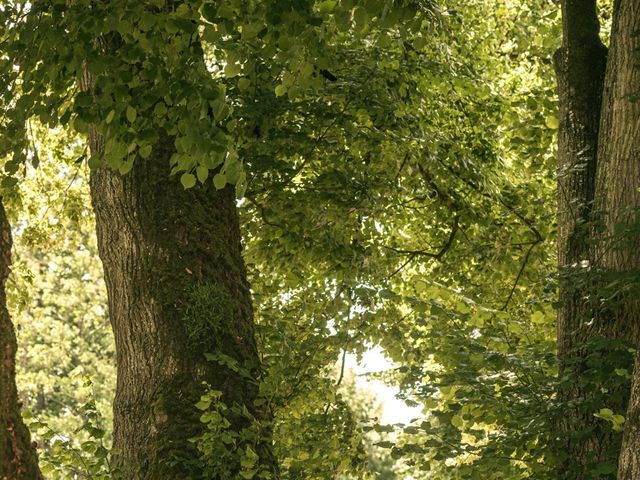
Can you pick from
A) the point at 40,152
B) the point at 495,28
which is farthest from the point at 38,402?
the point at 495,28

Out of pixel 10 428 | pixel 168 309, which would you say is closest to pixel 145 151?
pixel 168 309

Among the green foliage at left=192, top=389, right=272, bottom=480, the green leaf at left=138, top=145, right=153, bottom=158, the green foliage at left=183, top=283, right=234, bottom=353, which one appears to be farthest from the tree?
the green leaf at left=138, top=145, right=153, bottom=158

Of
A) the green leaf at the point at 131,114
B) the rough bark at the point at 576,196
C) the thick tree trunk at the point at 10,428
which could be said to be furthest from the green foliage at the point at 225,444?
the rough bark at the point at 576,196

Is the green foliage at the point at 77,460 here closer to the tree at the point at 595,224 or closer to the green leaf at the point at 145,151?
the green leaf at the point at 145,151

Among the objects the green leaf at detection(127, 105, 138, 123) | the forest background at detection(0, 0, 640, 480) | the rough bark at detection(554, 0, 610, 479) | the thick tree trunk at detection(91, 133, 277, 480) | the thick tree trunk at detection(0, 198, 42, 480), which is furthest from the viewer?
the thick tree trunk at detection(91, 133, 277, 480)

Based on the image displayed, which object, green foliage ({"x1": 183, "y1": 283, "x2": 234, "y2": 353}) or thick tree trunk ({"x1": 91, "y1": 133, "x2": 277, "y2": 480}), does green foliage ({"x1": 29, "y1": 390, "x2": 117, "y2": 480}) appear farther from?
green foliage ({"x1": 183, "y1": 283, "x2": 234, "y2": 353})

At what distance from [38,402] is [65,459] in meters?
28.3

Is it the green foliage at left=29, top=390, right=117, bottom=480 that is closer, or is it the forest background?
the forest background

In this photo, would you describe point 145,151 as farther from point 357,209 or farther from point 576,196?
point 357,209

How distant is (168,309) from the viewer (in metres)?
6.93

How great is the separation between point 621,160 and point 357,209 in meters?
3.32

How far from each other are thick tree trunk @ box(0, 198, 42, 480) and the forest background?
12cm

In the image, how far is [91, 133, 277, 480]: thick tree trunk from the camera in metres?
6.65

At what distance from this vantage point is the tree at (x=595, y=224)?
627 cm
